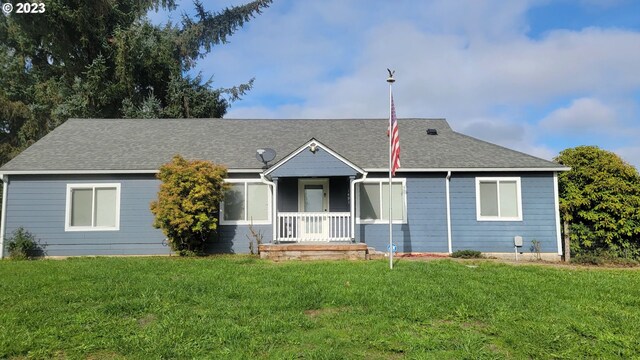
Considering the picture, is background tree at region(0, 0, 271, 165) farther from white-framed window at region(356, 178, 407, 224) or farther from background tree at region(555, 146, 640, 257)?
background tree at region(555, 146, 640, 257)

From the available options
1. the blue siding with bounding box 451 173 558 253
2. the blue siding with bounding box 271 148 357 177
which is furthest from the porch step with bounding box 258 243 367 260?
the blue siding with bounding box 451 173 558 253

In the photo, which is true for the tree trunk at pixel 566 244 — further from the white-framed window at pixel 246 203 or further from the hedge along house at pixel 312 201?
the white-framed window at pixel 246 203

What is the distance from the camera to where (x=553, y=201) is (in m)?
12.6

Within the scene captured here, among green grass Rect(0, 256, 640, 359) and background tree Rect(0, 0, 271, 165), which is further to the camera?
background tree Rect(0, 0, 271, 165)

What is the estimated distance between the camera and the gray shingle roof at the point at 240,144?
514 inches

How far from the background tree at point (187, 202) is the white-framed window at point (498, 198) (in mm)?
8052

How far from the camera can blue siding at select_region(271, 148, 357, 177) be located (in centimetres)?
1201

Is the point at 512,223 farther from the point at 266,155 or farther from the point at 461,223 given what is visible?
the point at 266,155

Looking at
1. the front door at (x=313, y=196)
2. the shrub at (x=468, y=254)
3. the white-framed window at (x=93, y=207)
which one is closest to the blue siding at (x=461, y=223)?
the shrub at (x=468, y=254)

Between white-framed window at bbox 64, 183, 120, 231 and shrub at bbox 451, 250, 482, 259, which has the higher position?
white-framed window at bbox 64, 183, 120, 231

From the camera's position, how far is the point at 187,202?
454 inches

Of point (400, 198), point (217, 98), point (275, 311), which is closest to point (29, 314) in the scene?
point (275, 311)

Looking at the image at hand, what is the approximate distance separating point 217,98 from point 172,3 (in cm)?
891

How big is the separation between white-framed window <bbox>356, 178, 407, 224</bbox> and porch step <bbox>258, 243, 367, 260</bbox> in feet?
6.52
